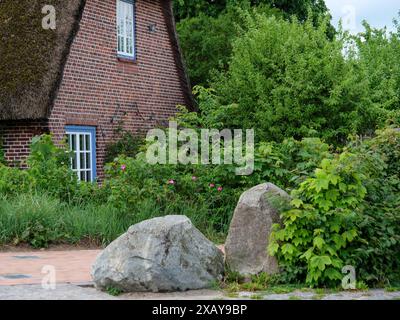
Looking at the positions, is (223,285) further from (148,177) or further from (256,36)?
(256,36)

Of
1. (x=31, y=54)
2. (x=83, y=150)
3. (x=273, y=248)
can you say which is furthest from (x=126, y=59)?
(x=273, y=248)

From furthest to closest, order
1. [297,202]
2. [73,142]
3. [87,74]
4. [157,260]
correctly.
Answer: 1. [87,74]
2. [73,142]
3. [297,202]
4. [157,260]

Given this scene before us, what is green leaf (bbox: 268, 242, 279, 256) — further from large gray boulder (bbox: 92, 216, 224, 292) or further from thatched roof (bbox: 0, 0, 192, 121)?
thatched roof (bbox: 0, 0, 192, 121)

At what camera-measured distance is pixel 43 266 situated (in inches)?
393

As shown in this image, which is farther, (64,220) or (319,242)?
(64,220)

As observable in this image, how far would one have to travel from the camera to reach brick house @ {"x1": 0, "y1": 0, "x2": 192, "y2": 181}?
17188 mm

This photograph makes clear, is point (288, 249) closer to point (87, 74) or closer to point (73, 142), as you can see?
point (73, 142)

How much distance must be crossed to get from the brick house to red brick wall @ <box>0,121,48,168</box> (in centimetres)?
2

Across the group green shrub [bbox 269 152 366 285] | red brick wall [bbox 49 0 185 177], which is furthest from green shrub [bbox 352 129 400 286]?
red brick wall [bbox 49 0 185 177]

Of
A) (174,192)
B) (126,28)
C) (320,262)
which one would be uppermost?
(126,28)

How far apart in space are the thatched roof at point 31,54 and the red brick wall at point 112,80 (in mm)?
563

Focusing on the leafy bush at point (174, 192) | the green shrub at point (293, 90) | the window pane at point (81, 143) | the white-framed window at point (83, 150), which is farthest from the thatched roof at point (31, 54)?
the green shrub at point (293, 90)

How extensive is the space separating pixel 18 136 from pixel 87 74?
2458mm

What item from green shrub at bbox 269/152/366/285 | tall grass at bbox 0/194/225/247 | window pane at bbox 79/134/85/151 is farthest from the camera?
window pane at bbox 79/134/85/151
